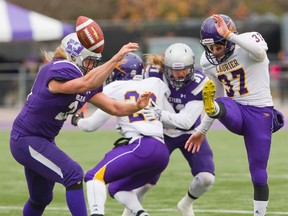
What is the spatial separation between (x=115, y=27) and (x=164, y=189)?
17332 mm

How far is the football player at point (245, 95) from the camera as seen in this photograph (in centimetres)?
764

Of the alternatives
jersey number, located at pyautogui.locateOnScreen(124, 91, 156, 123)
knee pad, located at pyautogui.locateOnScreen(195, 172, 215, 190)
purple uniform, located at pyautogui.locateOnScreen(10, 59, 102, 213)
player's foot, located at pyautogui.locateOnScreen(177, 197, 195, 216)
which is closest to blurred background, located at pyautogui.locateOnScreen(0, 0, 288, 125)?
player's foot, located at pyautogui.locateOnScreen(177, 197, 195, 216)

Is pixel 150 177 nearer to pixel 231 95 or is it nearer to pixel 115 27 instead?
pixel 231 95

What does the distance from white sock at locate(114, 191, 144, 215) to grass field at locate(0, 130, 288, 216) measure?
Result: 1.06 meters

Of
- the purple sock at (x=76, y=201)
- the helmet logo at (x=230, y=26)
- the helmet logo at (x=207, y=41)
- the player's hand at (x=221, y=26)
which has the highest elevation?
the player's hand at (x=221, y=26)

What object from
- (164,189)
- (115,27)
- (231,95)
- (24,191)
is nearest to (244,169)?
(164,189)

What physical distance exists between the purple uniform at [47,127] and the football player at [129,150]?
1.25 ft

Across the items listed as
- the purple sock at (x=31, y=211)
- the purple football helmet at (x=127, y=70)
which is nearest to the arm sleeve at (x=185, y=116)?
the purple football helmet at (x=127, y=70)

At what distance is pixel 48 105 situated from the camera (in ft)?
22.9

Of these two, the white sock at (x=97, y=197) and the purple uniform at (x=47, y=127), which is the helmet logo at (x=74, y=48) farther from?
the white sock at (x=97, y=197)

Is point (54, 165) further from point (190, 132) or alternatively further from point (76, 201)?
point (190, 132)

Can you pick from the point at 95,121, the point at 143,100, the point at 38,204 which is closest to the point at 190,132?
the point at 95,121

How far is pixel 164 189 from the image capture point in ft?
33.9

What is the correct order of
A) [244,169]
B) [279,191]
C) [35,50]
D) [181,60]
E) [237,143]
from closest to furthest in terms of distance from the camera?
[181,60] → [279,191] → [244,169] → [237,143] → [35,50]
